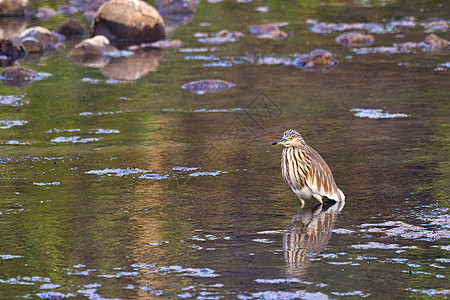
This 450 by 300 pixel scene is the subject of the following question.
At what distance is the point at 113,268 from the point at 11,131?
5388 millimetres

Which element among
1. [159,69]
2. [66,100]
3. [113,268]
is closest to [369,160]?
[113,268]

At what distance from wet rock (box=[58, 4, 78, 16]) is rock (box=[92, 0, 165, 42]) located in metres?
6.23

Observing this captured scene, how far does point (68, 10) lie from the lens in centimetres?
2562

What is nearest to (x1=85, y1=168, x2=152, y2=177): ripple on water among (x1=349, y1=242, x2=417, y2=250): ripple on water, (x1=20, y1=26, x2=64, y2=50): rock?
(x1=349, y1=242, x2=417, y2=250): ripple on water

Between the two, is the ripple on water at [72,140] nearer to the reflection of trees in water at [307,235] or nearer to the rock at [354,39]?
the reflection of trees in water at [307,235]

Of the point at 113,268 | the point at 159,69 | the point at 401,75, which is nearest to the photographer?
the point at 113,268

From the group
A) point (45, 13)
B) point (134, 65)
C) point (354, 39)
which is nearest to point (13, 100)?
point (134, 65)

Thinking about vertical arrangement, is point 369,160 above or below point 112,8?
below

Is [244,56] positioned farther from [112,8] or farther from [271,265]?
[271,265]

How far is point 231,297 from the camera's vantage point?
17.0ft

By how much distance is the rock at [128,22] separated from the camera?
757 inches

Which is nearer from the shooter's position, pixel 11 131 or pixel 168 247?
pixel 168 247

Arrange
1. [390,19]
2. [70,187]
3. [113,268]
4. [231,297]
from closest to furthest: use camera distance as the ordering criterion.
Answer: [231,297] < [113,268] < [70,187] < [390,19]

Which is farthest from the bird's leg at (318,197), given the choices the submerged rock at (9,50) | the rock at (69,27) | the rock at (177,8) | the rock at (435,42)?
the rock at (177,8)
